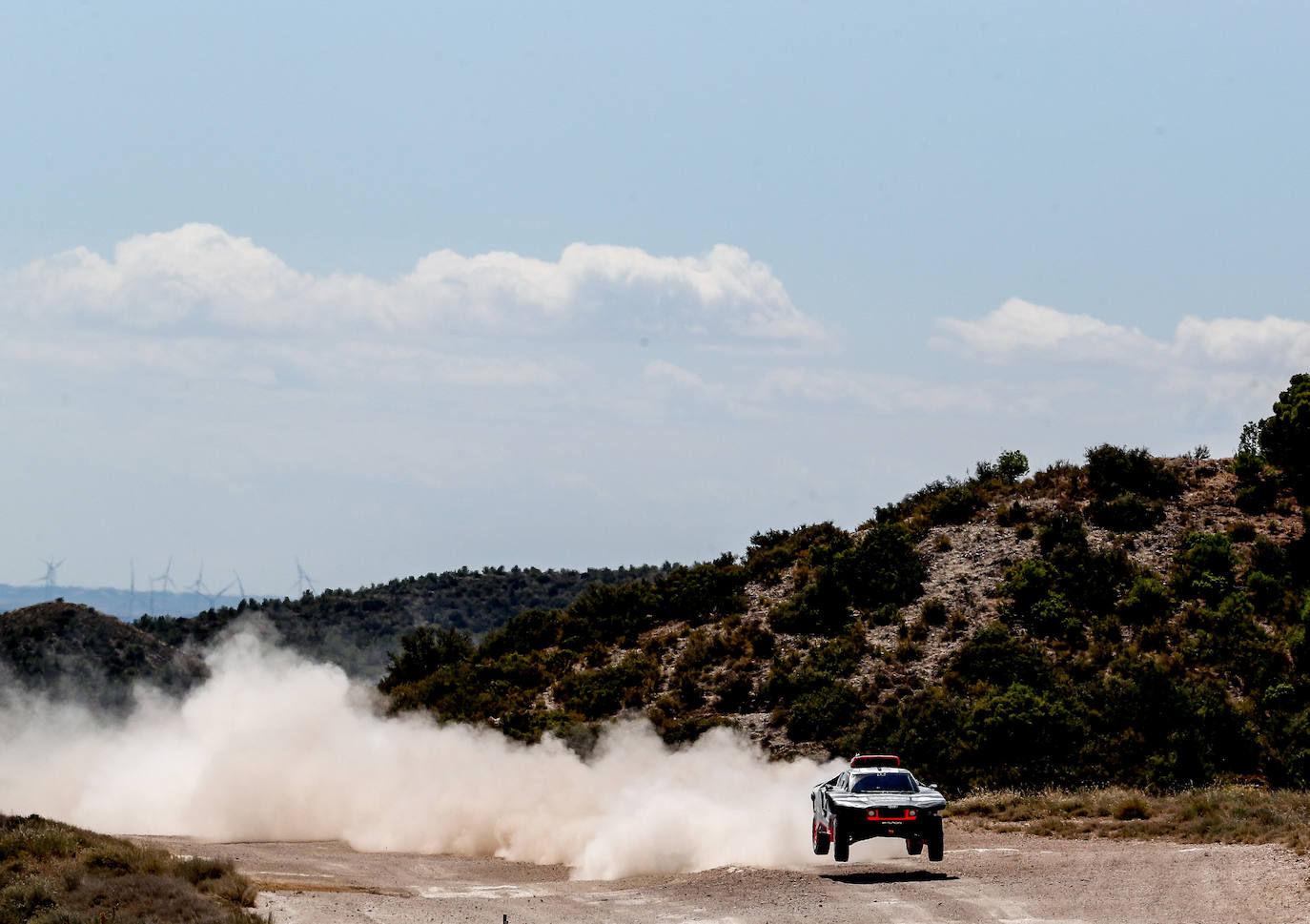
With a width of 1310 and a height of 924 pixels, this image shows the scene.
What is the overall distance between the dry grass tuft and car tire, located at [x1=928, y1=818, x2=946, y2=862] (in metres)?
8.36

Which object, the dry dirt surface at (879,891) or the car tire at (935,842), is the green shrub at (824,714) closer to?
the dry dirt surface at (879,891)

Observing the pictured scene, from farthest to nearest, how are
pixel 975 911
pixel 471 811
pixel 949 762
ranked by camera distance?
pixel 949 762 → pixel 471 811 → pixel 975 911

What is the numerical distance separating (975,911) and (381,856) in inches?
809

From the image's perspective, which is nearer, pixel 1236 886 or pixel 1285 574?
pixel 1236 886

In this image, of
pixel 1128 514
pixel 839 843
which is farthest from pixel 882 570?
pixel 839 843

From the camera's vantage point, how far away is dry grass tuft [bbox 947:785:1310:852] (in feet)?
114

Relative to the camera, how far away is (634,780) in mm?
45219

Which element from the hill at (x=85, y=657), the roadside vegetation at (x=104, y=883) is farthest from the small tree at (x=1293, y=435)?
the hill at (x=85, y=657)

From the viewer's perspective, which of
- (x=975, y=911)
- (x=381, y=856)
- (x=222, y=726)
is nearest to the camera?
(x=975, y=911)

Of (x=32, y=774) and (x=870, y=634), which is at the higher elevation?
(x=870, y=634)

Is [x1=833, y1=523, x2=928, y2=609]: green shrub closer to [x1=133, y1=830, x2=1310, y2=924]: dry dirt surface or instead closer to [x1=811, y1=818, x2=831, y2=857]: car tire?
[x1=133, y1=830, x2=1310, y2=924]: dry dirt surface

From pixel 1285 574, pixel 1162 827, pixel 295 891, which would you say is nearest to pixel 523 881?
pixel 295 891

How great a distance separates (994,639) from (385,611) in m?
82.1

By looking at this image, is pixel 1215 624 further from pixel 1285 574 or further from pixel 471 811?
pixel 471 811
